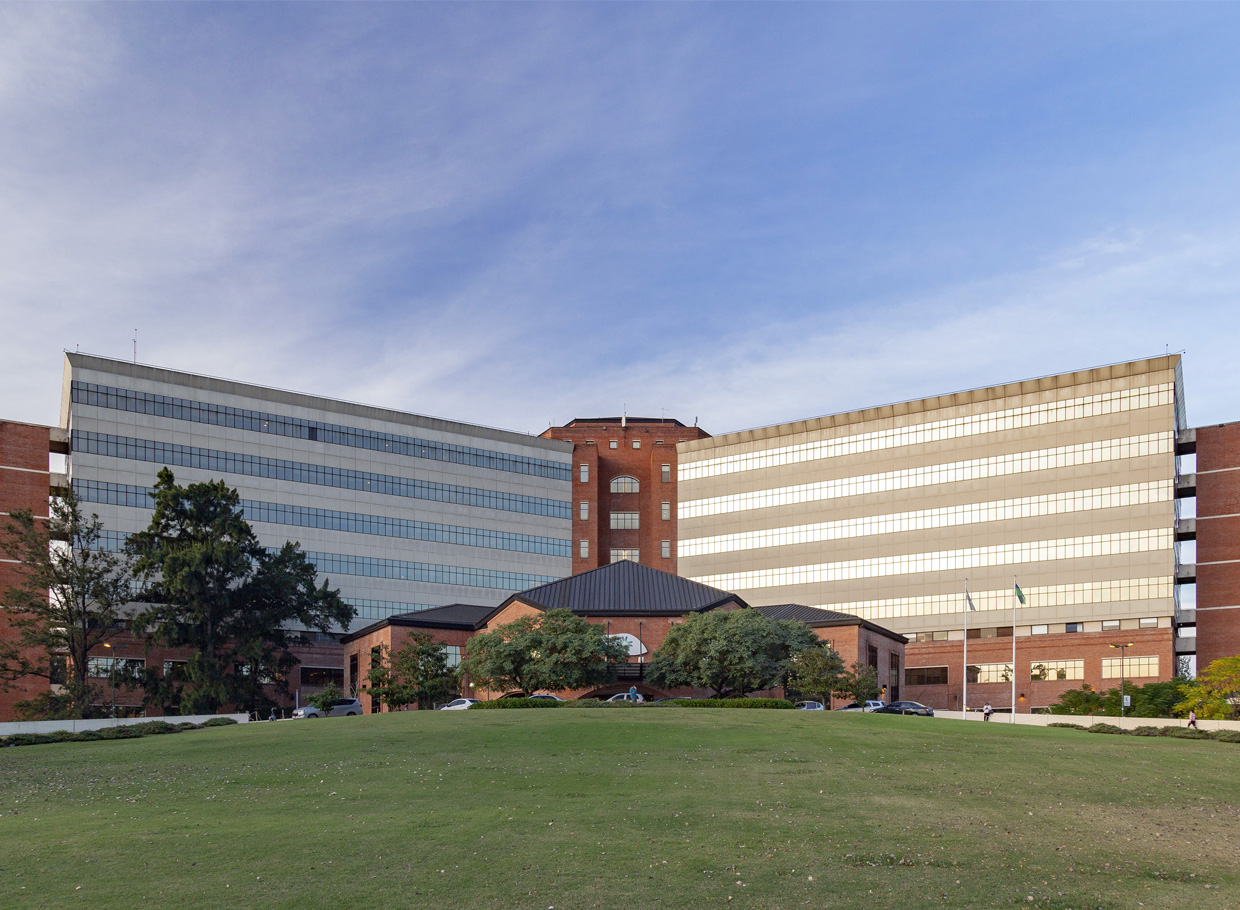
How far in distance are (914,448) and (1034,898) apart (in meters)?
104

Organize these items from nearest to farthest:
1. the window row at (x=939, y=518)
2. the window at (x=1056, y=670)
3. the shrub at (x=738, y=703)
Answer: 1. the shrub at (x=738, y=703)
2. the window row at (x=939, y=518)
3. the window at (x=1056, y=670)

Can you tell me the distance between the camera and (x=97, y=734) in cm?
5362

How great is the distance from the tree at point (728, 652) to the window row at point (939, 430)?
164 ft

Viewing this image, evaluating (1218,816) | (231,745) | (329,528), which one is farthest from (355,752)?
(329,528)

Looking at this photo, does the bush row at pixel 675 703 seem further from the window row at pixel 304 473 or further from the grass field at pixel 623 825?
the window row at pixel 304 473

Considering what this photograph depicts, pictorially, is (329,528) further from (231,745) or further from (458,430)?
(231,745)

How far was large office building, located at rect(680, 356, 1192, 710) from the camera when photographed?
104 m

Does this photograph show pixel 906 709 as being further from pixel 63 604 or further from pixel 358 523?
pixel 63 604

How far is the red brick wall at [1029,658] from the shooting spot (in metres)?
102

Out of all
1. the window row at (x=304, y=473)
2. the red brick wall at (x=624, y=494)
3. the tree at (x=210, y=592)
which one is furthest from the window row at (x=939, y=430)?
the tree at (x=210, y=592)

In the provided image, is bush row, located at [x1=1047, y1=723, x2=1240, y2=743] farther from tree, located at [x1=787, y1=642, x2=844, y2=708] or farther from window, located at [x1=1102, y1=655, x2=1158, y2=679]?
window, located at [x1=1102, y1=655, x2=1158, y2=679]

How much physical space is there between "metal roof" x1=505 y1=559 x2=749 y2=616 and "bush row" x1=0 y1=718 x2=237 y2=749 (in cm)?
2523

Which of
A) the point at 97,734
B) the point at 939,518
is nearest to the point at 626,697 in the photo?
the point at 97,734

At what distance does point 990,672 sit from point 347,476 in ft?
226
